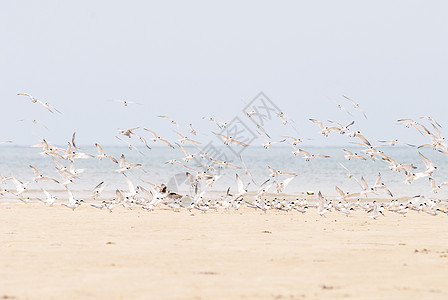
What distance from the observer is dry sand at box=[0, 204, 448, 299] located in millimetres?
8508

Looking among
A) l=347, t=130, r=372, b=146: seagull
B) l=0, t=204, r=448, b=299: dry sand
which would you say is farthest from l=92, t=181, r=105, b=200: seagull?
l=347, t=130, r=372, b=146: seagull

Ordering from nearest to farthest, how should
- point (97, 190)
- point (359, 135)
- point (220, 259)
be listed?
point (220, 259), point (359, 135), point (97, 190)

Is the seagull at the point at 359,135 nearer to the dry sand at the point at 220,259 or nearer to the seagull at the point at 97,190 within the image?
the dry sand at the point at 220,259

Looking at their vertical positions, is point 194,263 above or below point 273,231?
above

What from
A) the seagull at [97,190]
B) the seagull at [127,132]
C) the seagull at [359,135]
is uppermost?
the seagull at [359,135]

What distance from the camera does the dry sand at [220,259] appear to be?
8508mm

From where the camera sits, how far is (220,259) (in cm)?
1122

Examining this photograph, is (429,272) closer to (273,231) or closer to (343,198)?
(273,231)

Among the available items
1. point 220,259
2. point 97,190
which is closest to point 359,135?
point 97,190

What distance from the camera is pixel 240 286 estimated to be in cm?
879

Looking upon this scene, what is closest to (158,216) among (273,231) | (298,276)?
(273,231)

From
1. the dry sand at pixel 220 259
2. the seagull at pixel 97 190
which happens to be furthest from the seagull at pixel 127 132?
Result: the dry sand at pixel 220 259

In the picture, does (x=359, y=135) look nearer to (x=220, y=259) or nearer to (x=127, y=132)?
(x=127, y=132)

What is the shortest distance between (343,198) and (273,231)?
876 cm
